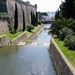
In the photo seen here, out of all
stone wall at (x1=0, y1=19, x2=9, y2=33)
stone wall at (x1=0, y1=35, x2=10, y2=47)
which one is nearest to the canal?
stone wall at (x1=0, y1=35, x2=10, y2=47)

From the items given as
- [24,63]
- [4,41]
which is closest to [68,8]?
[4,41]

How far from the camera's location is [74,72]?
13.1 m

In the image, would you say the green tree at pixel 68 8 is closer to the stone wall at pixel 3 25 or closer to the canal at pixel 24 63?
the stone wall at pixel 3 25

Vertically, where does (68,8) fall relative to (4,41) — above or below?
above

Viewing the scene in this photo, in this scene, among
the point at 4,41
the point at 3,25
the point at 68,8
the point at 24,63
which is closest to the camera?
the point at 24,63

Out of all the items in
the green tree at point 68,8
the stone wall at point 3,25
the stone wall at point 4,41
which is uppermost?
the green tree at point 68,8

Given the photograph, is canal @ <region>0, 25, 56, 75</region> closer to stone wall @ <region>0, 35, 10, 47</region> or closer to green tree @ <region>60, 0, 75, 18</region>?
stone wall @ <region>0, 35, 10, 47</region>

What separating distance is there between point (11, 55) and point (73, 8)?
16.6 metres

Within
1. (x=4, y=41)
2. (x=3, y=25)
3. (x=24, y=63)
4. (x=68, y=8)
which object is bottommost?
(x=4, y=41)

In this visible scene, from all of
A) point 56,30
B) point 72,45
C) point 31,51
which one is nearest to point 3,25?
point 56,30

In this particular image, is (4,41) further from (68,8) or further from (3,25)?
(68,8)

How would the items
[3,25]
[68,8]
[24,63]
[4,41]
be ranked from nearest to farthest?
[24,63]
[4,41]
[68,8]
[3,25]

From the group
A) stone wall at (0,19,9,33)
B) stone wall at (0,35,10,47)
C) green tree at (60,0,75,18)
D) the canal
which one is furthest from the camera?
stone wall at (0,19,9,33)

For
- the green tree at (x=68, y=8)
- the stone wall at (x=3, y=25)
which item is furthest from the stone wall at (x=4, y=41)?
the green tree at (x=68, y=8)
